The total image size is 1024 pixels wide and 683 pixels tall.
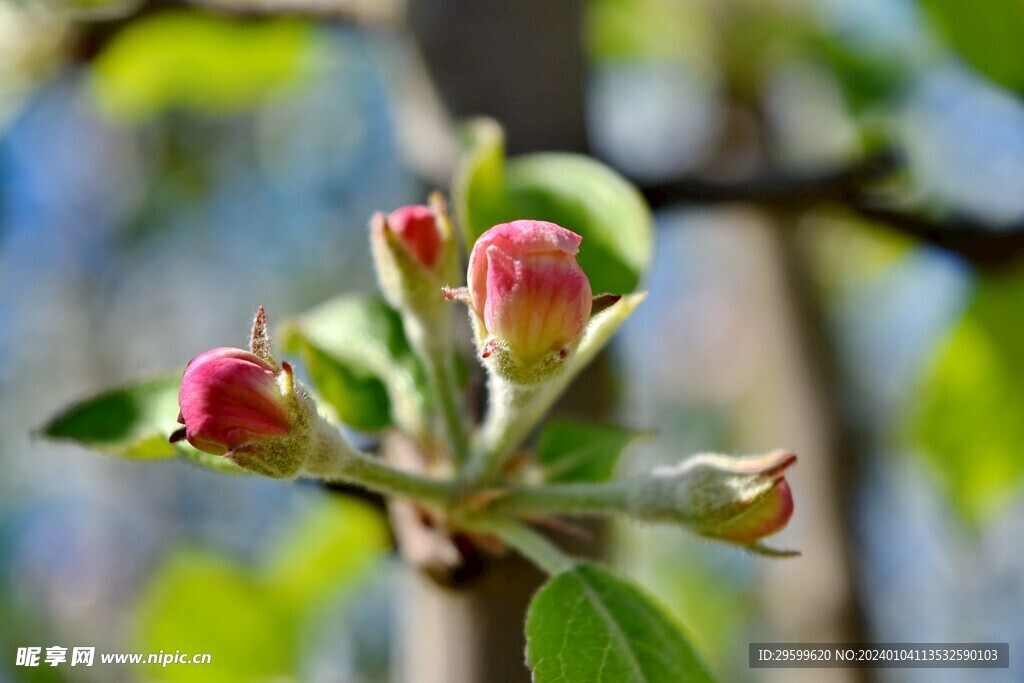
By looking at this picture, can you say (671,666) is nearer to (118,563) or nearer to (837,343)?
(837,343)

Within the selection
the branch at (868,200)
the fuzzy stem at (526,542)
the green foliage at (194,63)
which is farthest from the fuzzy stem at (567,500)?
the green foliage at (194,63)

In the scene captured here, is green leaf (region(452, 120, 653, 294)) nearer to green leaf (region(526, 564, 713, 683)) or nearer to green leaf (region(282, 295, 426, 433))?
green leaf (region(282, 295, 426, 433))

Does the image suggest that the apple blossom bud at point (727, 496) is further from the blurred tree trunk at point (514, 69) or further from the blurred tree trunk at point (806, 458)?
the blurred tree trunk at point (806, 458)

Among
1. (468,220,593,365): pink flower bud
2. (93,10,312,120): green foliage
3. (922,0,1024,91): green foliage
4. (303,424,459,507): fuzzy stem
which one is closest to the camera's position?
(468,220,593,365): pink flower bud

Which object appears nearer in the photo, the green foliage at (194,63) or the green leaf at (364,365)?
the green leaf at (364,365)

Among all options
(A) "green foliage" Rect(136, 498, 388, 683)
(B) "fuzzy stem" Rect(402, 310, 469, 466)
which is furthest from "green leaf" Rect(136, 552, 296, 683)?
(B) "fuzzy stem" Rect(402, 310, 469, 466)

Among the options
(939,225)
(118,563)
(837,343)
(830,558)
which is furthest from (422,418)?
(118,563)
